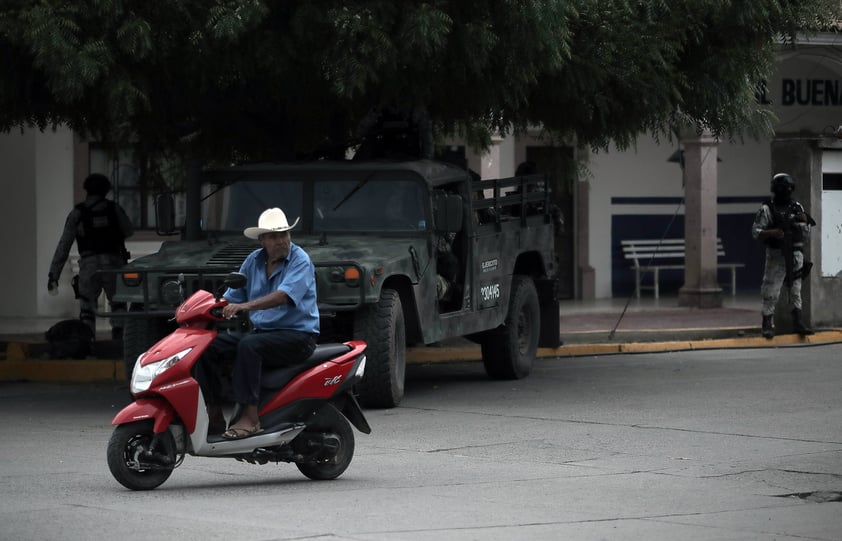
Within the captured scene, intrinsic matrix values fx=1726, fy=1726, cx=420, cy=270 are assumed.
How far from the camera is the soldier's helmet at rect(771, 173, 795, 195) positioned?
1917 centimetres

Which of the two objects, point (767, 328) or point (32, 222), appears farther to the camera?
point (32, 222)

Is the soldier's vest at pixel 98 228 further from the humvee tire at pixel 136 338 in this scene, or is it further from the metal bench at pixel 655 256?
the metal bench at pixel 655 256

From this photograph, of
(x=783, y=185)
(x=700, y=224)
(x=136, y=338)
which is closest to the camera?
(x=136, y=338)

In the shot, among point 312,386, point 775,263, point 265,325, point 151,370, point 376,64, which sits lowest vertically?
point 312,386

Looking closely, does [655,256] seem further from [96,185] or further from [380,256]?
[380,256]

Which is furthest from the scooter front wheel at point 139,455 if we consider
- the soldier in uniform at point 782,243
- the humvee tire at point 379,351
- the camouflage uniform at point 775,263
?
the camouflage uniform at point 775,263

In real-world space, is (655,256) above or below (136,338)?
above

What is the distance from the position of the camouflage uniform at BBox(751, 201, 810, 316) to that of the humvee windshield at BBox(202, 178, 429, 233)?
619 cm

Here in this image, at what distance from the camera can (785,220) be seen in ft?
63.0

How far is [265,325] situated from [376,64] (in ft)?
14.1

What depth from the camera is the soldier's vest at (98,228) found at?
17.1 m

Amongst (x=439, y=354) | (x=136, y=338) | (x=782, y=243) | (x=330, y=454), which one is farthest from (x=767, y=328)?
(x=330, y=454)

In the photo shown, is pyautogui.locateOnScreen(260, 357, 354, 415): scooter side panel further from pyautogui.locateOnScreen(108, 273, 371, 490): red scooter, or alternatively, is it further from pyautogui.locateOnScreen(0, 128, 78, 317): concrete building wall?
pyautogui.locateOnScreen(0, 128, 78, 317): concrete building wall

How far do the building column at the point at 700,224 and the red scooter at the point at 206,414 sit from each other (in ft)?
52.0
